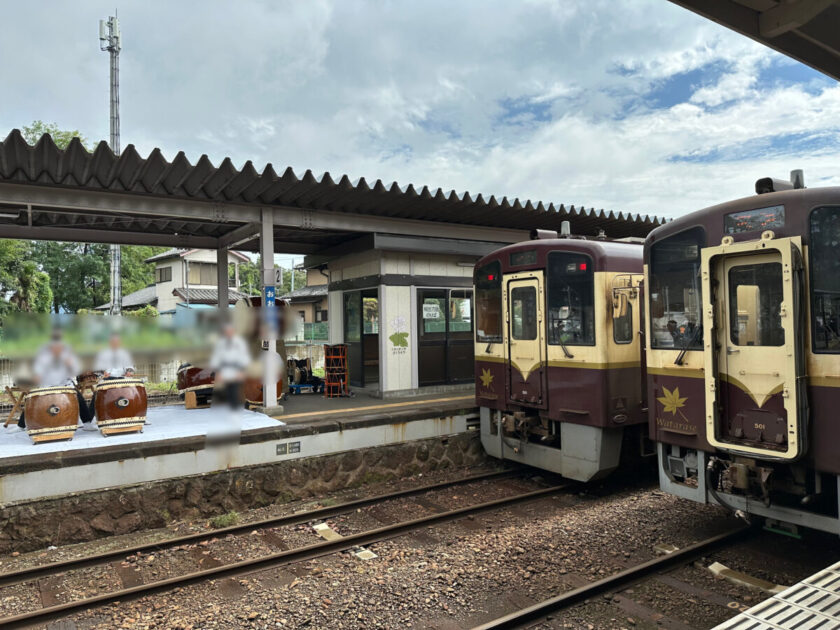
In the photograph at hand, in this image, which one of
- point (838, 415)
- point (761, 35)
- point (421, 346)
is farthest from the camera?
point (421, 346)

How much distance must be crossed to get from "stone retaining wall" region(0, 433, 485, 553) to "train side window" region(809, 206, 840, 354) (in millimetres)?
5521

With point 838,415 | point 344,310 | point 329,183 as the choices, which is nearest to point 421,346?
point 344,310

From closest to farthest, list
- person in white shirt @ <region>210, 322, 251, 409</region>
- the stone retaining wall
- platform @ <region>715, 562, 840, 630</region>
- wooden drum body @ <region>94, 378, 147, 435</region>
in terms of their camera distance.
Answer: person in white shirt @ <region>210, 322, 251, 409</region> < platform @ <region>715, 562, 840, 630</region> < the stone retaining wall < wooden drum body @ <region>94, 378, 147, 435</region>

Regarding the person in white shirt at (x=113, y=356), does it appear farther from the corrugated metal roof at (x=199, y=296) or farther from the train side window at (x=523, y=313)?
the train side window at (x=523, y=313)

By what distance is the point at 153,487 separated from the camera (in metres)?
6.53

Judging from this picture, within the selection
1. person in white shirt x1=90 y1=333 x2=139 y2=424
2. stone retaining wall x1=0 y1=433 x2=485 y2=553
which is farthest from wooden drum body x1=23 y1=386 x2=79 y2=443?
person in white shirt x1=90 y1=333 x2=139 y2=424

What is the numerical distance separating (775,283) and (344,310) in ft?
28.4

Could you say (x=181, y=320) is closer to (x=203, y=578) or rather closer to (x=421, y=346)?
(x=203, y=578)

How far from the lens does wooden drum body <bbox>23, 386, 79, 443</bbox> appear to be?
648 centimetres

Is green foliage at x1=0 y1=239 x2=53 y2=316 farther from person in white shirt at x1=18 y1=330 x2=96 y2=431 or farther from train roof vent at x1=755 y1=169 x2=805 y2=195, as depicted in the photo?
train roof vent at x1=755 y1=169 x2=805 y2=195

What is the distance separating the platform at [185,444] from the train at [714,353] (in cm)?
219

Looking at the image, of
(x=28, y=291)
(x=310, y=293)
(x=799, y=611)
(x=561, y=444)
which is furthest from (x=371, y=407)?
(x=28, y=291)

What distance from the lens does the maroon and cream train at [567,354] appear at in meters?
6.93

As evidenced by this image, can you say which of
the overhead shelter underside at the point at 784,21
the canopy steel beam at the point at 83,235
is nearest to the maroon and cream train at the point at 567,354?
the overhead shelter underside at the point at 784,21
